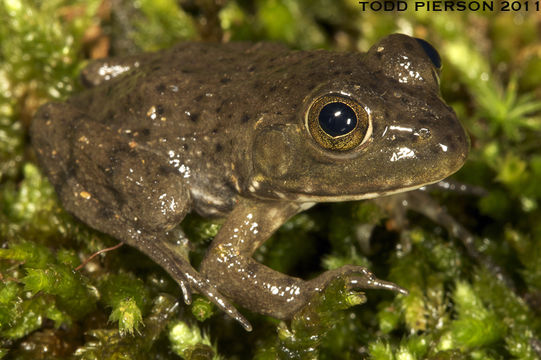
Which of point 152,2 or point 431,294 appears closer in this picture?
point 431,294

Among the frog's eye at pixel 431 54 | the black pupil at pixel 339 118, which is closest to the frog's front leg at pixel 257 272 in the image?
the black pupil at pixel 339 118

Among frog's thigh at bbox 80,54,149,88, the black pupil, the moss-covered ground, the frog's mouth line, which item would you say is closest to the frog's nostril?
the frog's mouth line

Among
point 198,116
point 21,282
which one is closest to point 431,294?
point 198,116

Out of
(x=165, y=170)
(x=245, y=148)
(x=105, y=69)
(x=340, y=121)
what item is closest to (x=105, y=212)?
(x=165, y=170)

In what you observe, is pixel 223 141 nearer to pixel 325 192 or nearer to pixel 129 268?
pixel 325 192

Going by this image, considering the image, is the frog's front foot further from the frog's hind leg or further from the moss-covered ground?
the frog's hind leg

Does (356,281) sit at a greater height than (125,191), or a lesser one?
lesser

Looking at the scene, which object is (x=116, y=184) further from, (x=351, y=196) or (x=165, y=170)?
(x=351, y=196)

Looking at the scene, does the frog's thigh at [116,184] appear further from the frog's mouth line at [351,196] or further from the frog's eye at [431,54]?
the frog's eye at [431,54]
